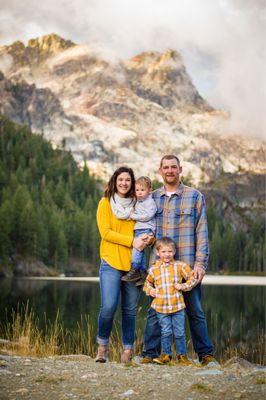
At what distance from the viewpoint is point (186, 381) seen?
8.23 m

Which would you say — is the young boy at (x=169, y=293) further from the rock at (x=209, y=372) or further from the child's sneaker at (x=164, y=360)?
the rock at (x=209, y=372)

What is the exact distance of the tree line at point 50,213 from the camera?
326ft

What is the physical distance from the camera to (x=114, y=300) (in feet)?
35.0

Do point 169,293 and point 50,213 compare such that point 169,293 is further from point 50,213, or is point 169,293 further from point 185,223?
point 50,213

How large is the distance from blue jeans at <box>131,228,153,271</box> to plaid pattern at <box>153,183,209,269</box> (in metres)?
0.40

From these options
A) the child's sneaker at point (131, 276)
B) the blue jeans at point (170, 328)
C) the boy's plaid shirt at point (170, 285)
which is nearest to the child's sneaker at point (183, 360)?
the blue jeans at point (170, 328)

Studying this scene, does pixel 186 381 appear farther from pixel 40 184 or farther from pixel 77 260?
pixel 40 184

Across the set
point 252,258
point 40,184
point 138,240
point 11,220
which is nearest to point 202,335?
point 138,240

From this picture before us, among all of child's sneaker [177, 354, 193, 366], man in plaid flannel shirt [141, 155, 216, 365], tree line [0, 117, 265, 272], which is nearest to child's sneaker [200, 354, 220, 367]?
man in plaid flannel shirt [141, 155, 216, 365]

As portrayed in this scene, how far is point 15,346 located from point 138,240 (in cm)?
757

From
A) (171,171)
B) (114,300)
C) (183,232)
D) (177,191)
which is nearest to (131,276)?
(114,300)

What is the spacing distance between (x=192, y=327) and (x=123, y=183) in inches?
125

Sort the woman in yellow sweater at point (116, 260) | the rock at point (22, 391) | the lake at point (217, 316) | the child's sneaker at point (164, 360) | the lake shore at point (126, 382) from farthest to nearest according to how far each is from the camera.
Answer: the lake at point (217, 316)
the woman in yellow sweater at point (116, 260)
the child's sneaker at point (164, 360)
the rock at point (22, 391)
the lake shore at point (126, 382)

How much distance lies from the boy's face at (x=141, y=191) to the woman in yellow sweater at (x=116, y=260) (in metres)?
0.17
